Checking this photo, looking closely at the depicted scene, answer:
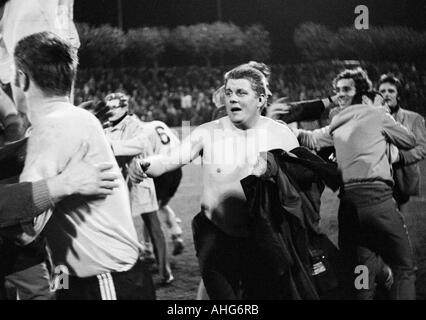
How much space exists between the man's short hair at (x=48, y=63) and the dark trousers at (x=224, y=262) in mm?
871

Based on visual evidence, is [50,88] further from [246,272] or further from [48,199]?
[246,272]

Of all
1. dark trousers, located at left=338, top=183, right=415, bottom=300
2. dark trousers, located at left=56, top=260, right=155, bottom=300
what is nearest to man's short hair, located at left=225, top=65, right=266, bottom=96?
dark trousers, located at left=338, top=183, right=415, bottom=300

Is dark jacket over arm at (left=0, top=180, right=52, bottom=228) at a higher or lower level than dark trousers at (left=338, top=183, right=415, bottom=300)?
higher

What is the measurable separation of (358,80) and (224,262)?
1.10 metres

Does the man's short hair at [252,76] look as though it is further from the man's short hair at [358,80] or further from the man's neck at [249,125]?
the man's short hair at [358,80]

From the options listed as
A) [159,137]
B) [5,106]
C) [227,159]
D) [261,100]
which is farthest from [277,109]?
[5,106]

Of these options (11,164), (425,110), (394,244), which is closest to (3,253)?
(11,164)

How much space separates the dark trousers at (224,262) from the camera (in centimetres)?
253

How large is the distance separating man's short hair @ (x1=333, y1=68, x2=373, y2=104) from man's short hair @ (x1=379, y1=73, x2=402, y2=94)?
7 centimetres

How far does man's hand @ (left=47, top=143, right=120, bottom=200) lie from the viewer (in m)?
2.08

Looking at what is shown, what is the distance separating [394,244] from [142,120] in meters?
1.36

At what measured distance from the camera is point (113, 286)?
81.4 inches

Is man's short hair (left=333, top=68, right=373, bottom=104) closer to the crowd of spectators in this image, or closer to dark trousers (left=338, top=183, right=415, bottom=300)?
the crowd of spectators

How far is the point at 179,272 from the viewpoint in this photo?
2607 mm
